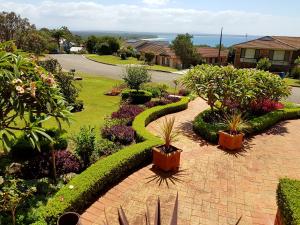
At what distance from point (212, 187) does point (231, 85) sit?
5.81 meters

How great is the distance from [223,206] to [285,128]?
8.51 m

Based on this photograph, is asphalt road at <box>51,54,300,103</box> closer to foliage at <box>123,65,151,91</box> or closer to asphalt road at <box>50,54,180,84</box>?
asphalt road at <box>50,54,180,84</box>

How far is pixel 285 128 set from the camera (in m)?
13.9

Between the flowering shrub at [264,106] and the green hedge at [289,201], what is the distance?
29.1 feet

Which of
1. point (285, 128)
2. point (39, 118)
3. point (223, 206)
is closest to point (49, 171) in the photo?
point (39, 118)

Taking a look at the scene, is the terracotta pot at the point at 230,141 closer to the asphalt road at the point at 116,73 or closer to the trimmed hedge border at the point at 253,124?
the trimmed hedge border at the point at 253,124

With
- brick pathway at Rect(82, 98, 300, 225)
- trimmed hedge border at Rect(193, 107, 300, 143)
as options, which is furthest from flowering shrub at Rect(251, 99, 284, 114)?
brick pathway at Rect(82, 98, 300, 225)

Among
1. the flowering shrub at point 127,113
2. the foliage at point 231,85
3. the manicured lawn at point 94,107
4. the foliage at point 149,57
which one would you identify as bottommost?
the foliage at point 149,57

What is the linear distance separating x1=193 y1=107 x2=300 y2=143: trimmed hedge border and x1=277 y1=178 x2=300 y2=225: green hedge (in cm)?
521


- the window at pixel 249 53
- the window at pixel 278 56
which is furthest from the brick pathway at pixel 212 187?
the window at pixel 249 53

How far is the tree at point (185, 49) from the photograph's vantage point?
4862 centimetres

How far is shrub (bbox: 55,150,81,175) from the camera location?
804 cm

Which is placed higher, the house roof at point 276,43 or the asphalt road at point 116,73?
the house roof at point 276,43

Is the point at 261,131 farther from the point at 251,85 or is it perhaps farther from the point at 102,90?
the point at 102,90
